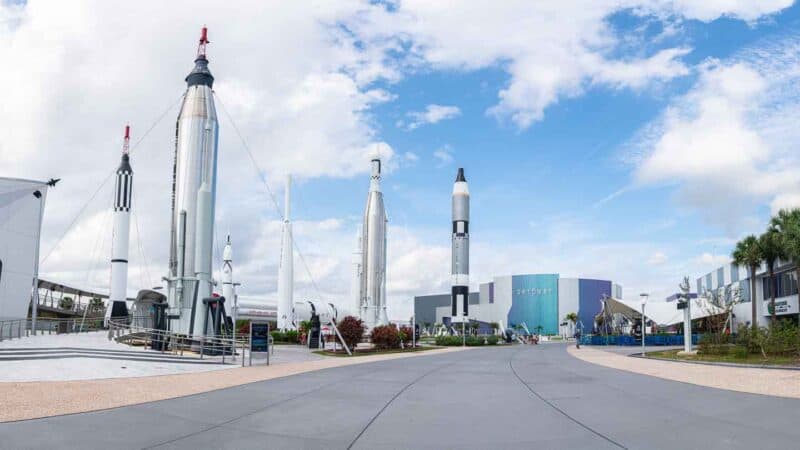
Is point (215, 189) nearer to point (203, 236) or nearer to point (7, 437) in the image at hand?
point (203, 236)

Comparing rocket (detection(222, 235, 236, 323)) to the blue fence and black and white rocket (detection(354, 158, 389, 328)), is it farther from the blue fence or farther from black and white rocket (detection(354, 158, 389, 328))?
the blue fence

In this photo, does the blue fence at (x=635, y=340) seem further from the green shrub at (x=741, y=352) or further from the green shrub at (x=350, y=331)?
the green shrub at (x=350, y=331)

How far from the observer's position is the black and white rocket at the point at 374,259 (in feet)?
244

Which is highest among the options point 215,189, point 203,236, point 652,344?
point 215,189

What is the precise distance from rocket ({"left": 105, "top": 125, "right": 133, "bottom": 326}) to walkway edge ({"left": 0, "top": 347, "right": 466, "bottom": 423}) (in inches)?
1400

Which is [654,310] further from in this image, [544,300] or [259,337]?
[259,337]

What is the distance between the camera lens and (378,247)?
75.0 meters

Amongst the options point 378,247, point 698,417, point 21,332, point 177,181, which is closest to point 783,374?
point 698,417

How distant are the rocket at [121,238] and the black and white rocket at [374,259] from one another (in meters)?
28.0

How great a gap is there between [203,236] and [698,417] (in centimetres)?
2971

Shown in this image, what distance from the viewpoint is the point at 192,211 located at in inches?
1420

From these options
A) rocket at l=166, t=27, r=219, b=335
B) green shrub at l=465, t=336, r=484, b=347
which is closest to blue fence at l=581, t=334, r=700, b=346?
green shrub at l=465, t=336, r=484, b=347

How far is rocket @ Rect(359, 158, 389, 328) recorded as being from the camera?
74.4 m

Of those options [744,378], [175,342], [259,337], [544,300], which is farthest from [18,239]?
[544,300]
